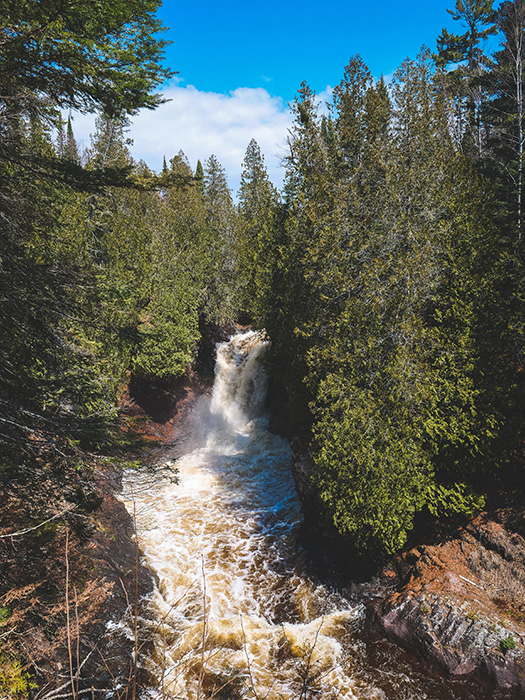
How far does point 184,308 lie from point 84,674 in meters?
17.6

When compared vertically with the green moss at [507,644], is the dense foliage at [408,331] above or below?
above

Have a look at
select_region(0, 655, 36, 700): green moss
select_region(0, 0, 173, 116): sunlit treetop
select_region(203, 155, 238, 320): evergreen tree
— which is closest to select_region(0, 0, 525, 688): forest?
select_region(0, 0, 173, 116): sunlit treetop

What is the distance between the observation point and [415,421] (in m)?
10.6

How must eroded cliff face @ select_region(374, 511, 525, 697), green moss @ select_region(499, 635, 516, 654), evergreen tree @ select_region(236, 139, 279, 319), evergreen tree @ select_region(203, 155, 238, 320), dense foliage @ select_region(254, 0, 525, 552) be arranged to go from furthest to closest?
evergreen tree @ select_region(203, 155, 238, 320)
evergreen tree @ select_region(236, 139, 279, 319)
dense foliage @ select_region(254, 0, 525, 552)
eroded cliff face @ select_region(374, 511, 525, 697)
green moss @ select_region(499, 635, 516, 654)

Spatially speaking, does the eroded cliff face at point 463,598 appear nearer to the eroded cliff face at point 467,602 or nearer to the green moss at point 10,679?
the eroded cliff face at point 467,602

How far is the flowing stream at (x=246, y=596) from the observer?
845 centimetres

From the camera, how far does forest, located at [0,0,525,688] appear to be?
6238mm

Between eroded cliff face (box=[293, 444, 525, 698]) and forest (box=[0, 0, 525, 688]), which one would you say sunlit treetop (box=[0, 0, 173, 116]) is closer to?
forest (box=[0, 0, 525, 688])

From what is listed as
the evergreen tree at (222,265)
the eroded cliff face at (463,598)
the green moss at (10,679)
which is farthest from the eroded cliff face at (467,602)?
the evergreen tree at (222,265)

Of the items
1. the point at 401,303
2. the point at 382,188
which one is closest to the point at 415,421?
the point at 401,303

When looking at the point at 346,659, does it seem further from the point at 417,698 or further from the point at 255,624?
the point at 255,624

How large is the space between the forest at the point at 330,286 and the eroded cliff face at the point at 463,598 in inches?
34.4

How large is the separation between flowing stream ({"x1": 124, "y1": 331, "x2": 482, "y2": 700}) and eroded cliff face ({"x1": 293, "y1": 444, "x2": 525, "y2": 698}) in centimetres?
68

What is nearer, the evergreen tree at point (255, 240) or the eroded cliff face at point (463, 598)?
the eroded cliff face at point (463, 598)
